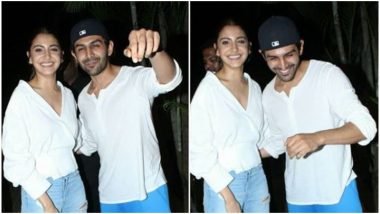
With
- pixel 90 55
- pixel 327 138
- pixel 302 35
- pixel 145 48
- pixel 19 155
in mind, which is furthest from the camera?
pixel 302 35

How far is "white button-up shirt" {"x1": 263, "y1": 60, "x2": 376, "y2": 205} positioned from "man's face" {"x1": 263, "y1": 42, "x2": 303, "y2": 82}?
6cm

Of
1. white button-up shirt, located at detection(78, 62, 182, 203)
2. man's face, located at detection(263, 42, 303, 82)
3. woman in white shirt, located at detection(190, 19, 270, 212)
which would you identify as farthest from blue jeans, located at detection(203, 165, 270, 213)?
man's face, located at detection(263, 42, 303, 82)

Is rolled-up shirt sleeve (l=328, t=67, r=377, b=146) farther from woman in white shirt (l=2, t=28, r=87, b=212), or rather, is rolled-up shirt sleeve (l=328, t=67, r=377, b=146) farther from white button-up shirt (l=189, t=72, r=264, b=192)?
woman in white shirt (l=2, t=28, r=87, b=212)

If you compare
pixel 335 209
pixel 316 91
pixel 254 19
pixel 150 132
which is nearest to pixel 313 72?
pixel 316 91

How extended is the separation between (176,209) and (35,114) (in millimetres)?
783

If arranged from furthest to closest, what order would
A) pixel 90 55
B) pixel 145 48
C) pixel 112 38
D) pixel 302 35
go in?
pixel 302 35 < pixel 112 38 < pixel 90 55 < pixel 145 48

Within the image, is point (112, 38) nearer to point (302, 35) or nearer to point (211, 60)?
point (211, 60)

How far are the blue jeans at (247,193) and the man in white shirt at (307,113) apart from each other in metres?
0.12

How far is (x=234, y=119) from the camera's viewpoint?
2.20 meters

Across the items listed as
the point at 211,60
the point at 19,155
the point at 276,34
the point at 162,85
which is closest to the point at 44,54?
the point at 19,155

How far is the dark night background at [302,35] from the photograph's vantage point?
7.50ft

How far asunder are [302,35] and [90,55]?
1.07 m

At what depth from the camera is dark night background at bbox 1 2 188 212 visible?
7.38 feet

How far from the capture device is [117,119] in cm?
223
